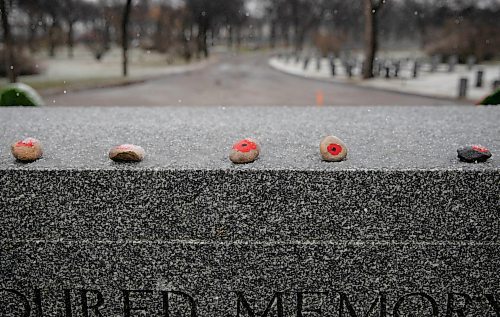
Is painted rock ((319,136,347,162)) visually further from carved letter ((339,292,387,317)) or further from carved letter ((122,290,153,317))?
carved letter ((122,290,153,317))

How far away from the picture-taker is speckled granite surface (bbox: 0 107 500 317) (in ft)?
6.19

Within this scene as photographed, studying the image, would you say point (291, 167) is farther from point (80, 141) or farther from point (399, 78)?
point (399, 78)

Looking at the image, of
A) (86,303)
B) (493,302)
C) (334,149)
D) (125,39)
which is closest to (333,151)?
(334,149)

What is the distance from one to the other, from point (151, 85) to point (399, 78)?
9.45 metres

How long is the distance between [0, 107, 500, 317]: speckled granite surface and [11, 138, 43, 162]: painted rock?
5cm

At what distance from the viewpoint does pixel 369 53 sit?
1880cm

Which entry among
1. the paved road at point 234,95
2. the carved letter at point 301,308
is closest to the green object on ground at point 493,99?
the carved letter at point 301,308

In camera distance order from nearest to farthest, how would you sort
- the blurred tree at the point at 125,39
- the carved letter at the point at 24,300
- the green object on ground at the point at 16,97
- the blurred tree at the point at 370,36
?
the carved letter at the point at 24,300 → the green object on ground at the point at 16,97 → the blurred tree at the point at 370,36 → the blurred tree at the point at 125,39

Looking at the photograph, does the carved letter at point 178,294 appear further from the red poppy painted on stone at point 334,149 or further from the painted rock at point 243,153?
the red poppy painted on stone at point 334,149

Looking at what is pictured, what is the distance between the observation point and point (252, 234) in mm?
1960

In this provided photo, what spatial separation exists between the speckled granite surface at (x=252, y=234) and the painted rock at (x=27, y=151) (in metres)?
0.05

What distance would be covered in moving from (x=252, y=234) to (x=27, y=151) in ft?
3.16

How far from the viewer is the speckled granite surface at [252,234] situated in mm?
1888

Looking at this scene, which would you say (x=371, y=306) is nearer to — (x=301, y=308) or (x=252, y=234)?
(x=301, y=308)
